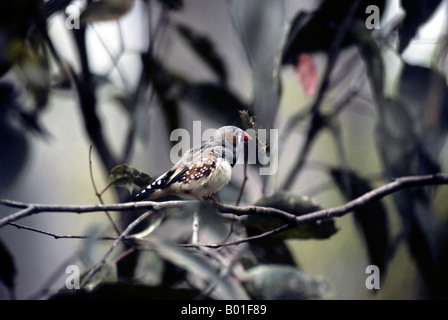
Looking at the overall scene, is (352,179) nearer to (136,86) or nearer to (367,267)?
(367,267)

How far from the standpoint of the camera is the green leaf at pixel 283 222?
514 millimetres

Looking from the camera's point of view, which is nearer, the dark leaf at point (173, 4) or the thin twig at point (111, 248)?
the thin twig at point (111, 248)

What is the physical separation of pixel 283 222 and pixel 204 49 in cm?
29

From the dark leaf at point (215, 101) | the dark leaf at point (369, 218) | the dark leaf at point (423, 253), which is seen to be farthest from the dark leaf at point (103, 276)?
the dark leaf at point (423, 253)

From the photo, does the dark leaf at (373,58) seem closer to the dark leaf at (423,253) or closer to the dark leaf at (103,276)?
the dark leaf at (423,253)

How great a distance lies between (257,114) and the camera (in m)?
0.51

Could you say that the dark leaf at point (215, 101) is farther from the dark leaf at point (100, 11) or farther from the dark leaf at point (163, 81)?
the dark leaf at point (100, 11)

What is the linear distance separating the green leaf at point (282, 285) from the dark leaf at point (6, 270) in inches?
11.5

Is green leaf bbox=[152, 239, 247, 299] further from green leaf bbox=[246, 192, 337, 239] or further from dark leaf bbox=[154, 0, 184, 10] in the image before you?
dark leaf bbox=[154, 0, 184, 10]

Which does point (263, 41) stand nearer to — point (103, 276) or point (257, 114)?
point (257, 114)

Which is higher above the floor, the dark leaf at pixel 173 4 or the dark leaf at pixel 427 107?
the dark leaf at pixel 173 4

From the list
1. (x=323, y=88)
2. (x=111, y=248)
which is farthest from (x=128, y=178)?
(x=323, y=88)

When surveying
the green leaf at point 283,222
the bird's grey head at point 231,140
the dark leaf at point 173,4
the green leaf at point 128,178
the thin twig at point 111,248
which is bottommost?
the thin twig at point 111,248

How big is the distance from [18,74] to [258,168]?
0.35m
